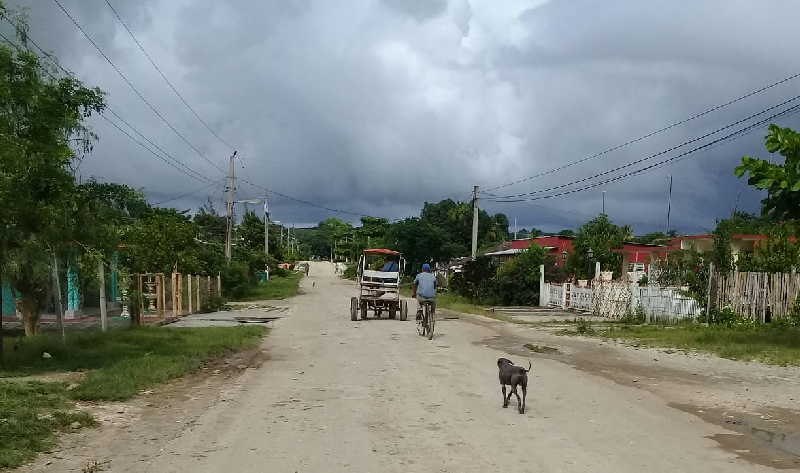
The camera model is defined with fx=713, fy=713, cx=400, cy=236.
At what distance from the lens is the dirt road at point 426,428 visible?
6.66m

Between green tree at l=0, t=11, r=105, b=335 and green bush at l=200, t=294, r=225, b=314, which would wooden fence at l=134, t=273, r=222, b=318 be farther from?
green tree at l=0, t=11, r=105, b=335

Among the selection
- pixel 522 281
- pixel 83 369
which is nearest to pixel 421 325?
pixel 83 369

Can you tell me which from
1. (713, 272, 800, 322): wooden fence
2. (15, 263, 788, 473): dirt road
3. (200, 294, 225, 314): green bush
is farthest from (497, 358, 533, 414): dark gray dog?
(200, 294, 225, 314): green bush

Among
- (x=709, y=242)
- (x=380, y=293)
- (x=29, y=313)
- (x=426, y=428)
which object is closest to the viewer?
(x=426, y=428)

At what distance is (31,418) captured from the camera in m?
8.09

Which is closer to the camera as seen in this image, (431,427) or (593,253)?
(431,427)

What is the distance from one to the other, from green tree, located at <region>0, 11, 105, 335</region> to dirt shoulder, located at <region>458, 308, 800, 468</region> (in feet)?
32.4

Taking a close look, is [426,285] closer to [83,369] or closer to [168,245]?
[83,369]

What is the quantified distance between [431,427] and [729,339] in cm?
1340

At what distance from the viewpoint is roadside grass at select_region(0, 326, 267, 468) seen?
769cm

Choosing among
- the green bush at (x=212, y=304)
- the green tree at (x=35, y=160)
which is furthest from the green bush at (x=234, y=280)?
the green tree at (x=35, y=160)

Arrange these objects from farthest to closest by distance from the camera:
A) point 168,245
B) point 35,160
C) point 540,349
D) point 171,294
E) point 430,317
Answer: point 168,245
point 171,294
point 430,317
point 540,349
point 35,160

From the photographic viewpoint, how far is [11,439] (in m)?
7.23

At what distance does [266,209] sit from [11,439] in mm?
70858
